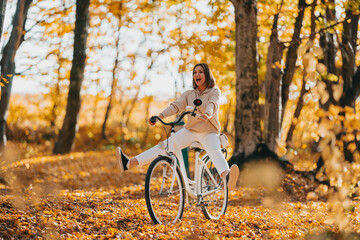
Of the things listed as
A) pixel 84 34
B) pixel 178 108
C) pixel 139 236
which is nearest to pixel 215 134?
pixel 178 108

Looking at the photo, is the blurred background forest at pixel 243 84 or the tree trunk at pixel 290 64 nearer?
the blurred background forest at pixel 243 84

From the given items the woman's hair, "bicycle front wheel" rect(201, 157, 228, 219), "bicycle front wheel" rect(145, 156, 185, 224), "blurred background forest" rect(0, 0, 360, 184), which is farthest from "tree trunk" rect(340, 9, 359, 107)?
"bicycle front wheel" rect(145, 156, 185, 224)

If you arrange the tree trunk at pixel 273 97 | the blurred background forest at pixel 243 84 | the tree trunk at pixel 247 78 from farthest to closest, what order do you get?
the tree trunk at pixel 273 97, the tree trunk at pixel 247 78, the blurred background forest at pixel 243 84

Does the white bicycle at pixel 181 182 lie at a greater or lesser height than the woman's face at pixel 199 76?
lesser

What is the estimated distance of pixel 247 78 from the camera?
7.86 meters

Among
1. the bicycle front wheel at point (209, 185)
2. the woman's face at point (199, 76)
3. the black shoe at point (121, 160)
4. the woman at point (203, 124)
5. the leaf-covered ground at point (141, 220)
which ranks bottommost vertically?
the leaf-covered ground at point (141, 220)

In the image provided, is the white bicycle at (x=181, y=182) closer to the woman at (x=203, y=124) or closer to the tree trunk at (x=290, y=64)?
the woman at (x=203, y=124)

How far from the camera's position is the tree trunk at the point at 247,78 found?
7.86 m

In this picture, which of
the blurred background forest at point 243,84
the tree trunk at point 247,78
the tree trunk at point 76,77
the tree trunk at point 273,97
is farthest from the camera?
the tree trunk at point 76,77

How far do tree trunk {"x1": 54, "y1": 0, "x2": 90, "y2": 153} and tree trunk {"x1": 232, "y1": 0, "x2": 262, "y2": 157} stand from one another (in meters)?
5.79

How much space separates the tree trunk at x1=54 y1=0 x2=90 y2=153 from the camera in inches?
468

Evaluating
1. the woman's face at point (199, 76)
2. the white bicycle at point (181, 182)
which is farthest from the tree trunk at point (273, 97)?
the woman's face at point (199, 76)

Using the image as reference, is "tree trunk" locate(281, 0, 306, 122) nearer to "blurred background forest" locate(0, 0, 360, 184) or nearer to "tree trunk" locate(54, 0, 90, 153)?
"blurred background forest" locate(0, 0, 360, 184)

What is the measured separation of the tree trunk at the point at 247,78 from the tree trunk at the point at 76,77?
5.79 m
